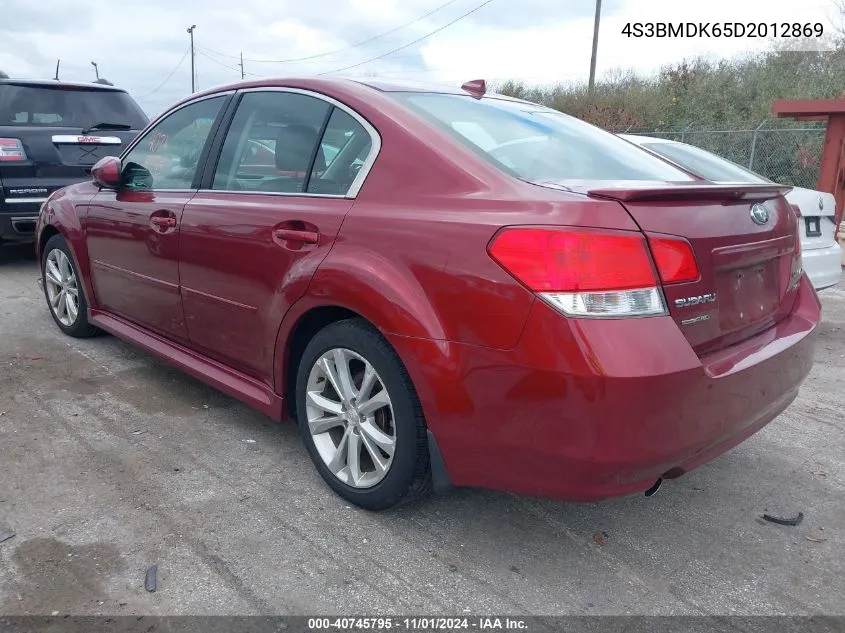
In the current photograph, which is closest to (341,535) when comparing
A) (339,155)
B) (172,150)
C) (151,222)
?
(339,155)

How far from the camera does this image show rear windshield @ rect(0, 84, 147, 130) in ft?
22.2

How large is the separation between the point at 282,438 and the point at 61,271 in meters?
2.45

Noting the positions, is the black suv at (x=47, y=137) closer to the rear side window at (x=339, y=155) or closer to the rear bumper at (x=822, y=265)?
the rear side window at (x=339, y=155)

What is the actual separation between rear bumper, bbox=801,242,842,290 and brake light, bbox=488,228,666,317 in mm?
4060

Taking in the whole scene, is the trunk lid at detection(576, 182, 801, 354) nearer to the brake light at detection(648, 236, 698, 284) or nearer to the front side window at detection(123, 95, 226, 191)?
the brake light at detection(648, 236, 698, 284)

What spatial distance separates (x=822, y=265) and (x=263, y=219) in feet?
15.1

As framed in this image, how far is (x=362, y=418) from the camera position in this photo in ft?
8.46

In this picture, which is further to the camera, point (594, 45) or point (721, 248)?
point (594, 45)

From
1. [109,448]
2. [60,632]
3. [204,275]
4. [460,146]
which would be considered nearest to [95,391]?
[109,448]

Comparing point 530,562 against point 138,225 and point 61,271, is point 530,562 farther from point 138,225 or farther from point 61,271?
point 61,271

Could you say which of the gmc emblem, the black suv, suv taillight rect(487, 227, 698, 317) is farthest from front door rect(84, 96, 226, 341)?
the black suv

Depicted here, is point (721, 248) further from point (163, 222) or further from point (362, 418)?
point (163, 222)

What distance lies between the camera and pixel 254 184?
120 inches

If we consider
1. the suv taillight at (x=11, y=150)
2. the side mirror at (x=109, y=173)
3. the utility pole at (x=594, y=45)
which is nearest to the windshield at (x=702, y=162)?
the side mirror at (x=109, y=173)
